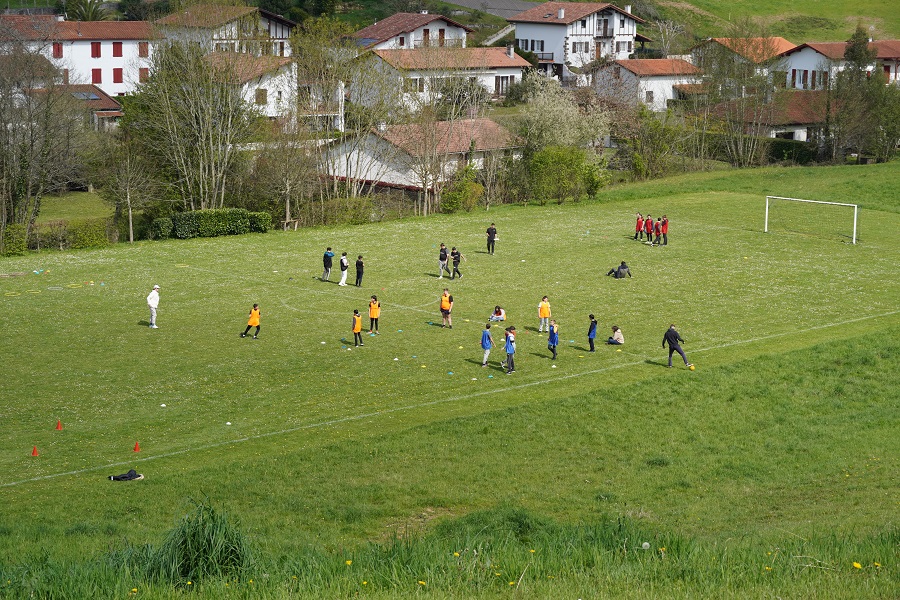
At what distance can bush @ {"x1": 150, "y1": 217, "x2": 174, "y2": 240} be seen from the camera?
193 ft

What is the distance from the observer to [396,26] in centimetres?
11569

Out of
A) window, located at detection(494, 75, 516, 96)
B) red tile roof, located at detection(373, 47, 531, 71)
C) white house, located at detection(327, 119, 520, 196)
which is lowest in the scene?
white house, located at detection(327, 119, 520, 196)

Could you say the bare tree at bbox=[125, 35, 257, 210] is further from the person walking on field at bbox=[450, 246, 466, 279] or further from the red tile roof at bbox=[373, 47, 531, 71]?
the person walking on field at bbox=[450, 246, 466, 279]

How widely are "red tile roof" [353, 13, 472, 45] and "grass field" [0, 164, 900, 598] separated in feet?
217

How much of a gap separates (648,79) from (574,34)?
59.6 feet

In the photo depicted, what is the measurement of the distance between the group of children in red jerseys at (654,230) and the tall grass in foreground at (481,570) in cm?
3747

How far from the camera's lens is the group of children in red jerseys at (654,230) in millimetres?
54250

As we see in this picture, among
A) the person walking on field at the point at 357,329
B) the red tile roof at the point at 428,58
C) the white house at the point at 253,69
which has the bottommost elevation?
the person walking on field at the point at 357,329

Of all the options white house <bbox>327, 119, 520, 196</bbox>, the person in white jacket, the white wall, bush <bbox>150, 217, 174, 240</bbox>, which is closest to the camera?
the person in white jacket

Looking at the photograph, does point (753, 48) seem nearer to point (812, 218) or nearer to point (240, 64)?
point (812, 218)

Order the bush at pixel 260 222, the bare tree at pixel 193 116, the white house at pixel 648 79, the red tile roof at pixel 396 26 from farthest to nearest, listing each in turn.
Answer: the red tile roof at pixel 396 26
the white house at pixel 648 79
the bare tree at pixel 193 116
the bush at pixel 260 222

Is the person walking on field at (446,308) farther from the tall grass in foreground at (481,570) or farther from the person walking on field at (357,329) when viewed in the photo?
the tall grass in foreground at (481,570)

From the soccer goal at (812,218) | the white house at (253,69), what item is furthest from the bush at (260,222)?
the soccer goal at (812,218)

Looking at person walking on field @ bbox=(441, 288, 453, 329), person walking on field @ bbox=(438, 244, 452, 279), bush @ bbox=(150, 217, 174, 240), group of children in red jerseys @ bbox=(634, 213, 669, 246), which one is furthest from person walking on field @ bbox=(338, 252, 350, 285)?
group of children in red jerseys @ bbox=(634, 213, 669, 246)
